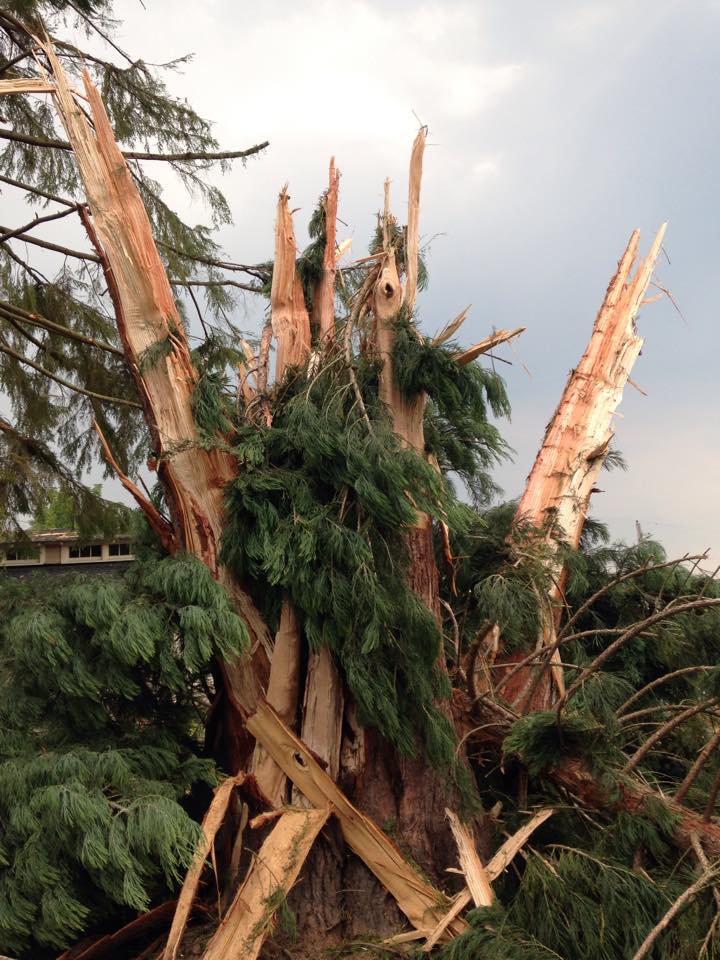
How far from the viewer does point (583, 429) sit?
577 centimetres

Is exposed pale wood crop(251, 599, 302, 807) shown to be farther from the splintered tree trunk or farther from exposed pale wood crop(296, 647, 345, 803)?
the splintered tree trunk

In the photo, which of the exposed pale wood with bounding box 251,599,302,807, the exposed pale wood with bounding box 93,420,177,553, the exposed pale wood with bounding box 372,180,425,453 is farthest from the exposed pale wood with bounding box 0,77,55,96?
the exposed pale wood with bounding box 251,599,302,807

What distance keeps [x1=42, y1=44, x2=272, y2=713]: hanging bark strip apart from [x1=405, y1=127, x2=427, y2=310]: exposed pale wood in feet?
3.83

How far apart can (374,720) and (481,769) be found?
971 mm

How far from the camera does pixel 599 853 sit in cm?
376

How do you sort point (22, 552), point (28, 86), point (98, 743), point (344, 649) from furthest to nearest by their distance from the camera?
point (22, 552)
point (28, 86)
point (98, 743)
point (344, 649)

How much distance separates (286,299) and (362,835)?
2.87 meters

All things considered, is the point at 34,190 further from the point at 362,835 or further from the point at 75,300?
the point at 362,835

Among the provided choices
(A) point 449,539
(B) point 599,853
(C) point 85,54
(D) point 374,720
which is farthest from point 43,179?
(B) point 599,853

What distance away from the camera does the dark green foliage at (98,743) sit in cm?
354

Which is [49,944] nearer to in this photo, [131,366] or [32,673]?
[32,673]

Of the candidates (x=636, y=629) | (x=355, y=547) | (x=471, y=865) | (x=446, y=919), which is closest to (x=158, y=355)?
(x=355, y=547)

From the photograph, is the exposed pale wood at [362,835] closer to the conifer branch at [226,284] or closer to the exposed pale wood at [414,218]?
the exposed pale wood at [414,218]

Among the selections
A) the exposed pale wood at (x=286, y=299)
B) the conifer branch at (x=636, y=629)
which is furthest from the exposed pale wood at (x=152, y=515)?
the conifer branch at (x=636, y=629)
